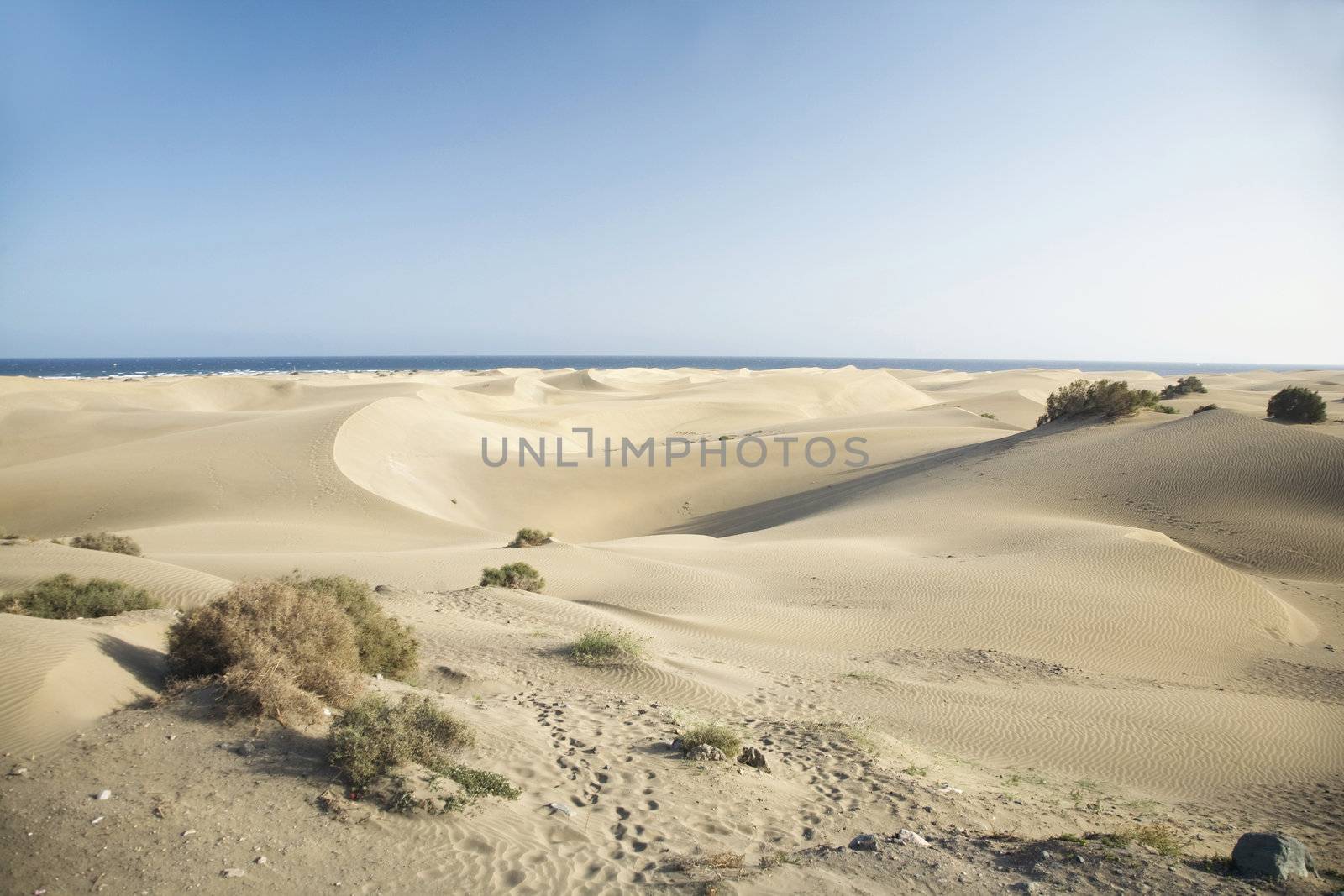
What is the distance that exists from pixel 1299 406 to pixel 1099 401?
5.54 m

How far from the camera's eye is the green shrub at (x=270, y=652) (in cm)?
507

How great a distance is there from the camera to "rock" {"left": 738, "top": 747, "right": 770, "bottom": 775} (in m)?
6.08

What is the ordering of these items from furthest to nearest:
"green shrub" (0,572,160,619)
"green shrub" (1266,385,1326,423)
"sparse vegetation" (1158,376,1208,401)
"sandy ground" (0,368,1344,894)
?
"sparse vegetation" (1158,376,1208,401)
"green shrub" (1266,385,1326,423)
"green shrub" (0,572,160,619)
"sandy ground" (0,368,1344,894)

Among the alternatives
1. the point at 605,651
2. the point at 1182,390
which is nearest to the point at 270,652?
the point at 605,651

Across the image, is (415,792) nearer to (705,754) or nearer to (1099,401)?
(705,754)

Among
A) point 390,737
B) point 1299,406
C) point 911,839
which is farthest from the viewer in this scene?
point 1299,406

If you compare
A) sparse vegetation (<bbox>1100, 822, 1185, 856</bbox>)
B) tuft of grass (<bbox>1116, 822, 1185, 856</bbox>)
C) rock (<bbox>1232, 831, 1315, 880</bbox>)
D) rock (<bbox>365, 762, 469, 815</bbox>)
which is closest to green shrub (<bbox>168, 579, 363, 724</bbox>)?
rock (<bbox>365, 762, 469, 815</bbox>)

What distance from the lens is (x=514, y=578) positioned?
41.2 ft

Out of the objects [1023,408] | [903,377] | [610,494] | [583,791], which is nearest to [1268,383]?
[1023,408]

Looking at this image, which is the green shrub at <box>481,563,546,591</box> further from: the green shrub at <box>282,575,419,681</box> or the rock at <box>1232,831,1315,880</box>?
the rock at <box>1232,831,1315,880</box>

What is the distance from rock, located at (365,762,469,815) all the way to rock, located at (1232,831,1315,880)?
16.4 ft

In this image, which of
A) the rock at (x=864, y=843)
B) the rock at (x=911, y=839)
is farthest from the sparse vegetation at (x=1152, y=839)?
the rock at (x=864, y=843)

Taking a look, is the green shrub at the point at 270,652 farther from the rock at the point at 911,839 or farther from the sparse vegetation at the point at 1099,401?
the sparse vegetation at the point at 1099,401

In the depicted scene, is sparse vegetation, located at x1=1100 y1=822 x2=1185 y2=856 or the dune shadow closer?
sparse vegetation, located at x1=1100 y1=822 x2=1185 y2=856
